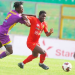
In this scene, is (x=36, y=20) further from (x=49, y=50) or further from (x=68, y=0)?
(x=68, y=0)

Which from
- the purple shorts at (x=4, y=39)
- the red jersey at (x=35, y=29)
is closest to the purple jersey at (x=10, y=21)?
the purple shorts at (x=4, y=39)

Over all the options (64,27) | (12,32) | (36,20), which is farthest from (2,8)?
(36,20)

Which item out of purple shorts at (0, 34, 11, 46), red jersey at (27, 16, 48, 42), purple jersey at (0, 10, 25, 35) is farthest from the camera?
red jersey at (27, 16, 48, 42)

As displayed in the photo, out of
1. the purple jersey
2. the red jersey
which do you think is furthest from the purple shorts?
the red jersey

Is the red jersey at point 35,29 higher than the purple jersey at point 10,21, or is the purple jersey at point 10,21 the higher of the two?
the purple jersey at point 10,21

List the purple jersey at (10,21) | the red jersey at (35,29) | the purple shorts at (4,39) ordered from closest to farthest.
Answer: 1. the purple jersey at (10,21)
2. the purple shorts at (4,39)
3. the red jersey at (35,29)

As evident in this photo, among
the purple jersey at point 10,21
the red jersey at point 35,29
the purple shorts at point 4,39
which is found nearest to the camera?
Result: the purple jersey at point 10,21

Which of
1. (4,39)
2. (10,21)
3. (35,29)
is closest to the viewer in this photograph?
(10,21)

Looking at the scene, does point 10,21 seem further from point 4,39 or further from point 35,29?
point 35,29

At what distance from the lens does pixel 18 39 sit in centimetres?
1395

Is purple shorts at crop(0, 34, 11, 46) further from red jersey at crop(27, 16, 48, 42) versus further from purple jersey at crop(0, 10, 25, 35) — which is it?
red jersey at crop(27, 16, 48, 42)

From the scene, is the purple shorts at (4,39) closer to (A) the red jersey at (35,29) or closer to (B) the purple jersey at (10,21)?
(B) the purple jersey at (10,21)

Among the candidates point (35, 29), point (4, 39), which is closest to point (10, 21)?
point (4, 39)

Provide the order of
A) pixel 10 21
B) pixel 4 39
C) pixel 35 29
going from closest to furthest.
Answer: pixel 10 21
pixel 4 39
pixel 35 29
